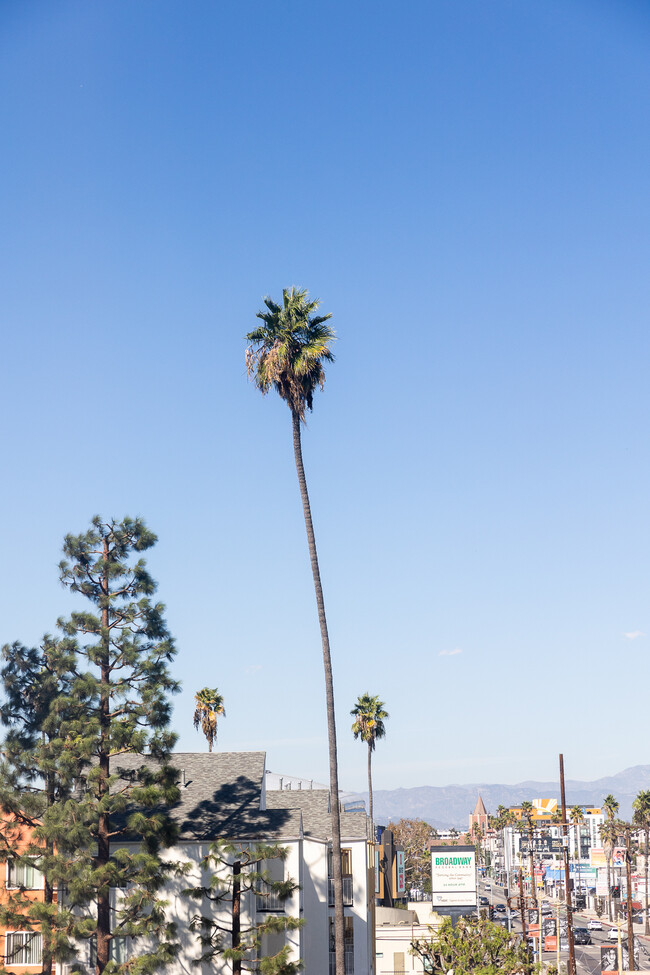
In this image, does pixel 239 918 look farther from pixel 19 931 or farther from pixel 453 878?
pixel 453 878

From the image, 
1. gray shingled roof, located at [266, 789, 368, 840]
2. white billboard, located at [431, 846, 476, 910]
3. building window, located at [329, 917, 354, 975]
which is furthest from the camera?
white billboard, located at [431, 846, 476, 910]

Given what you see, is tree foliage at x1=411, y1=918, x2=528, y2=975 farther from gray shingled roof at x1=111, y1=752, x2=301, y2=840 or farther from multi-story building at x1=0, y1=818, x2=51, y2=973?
multi-story building at x1=0, y1=818, x2=51, y2=973

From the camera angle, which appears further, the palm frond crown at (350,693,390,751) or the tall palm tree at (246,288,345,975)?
the palm frond crown at (350,693,390,751)

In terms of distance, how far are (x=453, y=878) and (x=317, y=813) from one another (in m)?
33.0

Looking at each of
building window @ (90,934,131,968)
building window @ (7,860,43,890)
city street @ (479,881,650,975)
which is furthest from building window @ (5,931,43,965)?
city street @ (479,881,650,975)

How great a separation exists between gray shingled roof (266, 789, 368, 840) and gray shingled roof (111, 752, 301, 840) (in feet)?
14.7

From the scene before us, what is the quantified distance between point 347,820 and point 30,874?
764 inches

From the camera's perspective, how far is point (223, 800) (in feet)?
155

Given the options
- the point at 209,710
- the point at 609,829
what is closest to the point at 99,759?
the point at 209,710

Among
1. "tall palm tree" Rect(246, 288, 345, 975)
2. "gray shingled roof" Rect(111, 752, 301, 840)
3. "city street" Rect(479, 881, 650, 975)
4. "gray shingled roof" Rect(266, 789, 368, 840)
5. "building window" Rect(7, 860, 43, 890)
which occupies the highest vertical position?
"tall palm tree" Rect(246, 288, 345, 975)

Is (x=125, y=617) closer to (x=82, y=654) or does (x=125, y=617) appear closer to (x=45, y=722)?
(x=82, y=654)

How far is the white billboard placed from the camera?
8200 centimetres

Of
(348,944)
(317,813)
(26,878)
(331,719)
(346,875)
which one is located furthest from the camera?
(317,813)

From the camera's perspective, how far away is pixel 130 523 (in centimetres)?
4166
